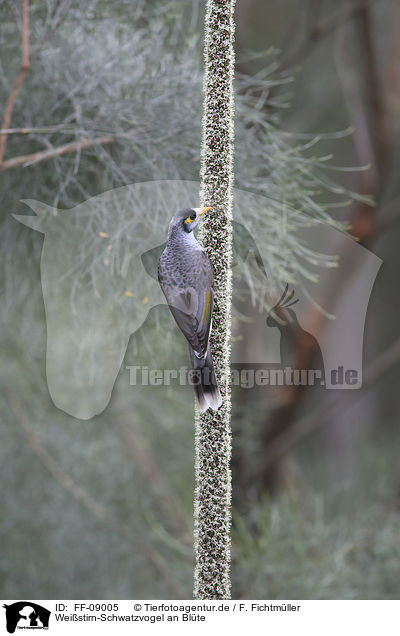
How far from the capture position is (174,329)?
0.54 meters

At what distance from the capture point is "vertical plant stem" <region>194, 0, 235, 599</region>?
23cm

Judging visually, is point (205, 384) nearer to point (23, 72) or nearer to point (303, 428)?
point (23, 72)

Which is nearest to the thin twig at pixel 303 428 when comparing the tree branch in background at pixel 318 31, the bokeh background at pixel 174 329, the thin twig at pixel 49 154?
the bokeh background at pixel 174 329

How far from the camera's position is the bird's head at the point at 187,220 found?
10.4 inches

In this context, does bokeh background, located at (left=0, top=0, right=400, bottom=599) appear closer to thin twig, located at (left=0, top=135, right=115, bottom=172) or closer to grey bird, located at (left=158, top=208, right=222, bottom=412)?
thin twig, located at (left=0, top=135, right=115, bottom=172)

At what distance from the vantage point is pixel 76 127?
2.00ft

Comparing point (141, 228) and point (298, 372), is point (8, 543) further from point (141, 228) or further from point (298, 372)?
point (141, 228)
